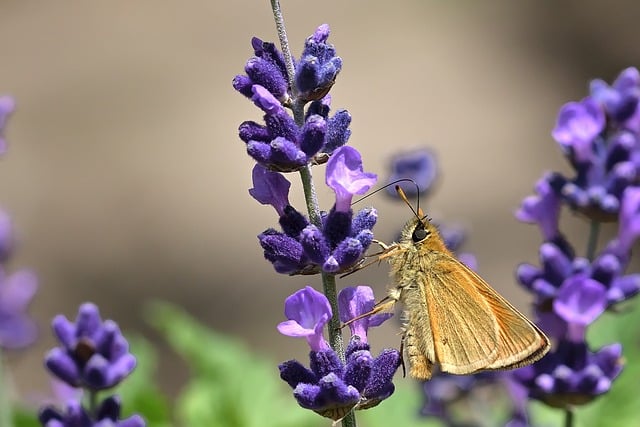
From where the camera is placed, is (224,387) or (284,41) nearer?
(284,41)

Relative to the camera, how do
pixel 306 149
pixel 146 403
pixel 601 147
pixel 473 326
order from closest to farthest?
pixel 306 149, pixel 473 326, pixel 601 147, pixel 146 403

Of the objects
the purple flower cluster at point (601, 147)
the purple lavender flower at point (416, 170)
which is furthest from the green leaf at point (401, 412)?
the purple flower cluster at point (601, 147)

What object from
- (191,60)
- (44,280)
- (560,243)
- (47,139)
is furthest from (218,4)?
(560,243)

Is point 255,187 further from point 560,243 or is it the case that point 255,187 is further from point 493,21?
point 493,21

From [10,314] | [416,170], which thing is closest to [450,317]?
[416,170]

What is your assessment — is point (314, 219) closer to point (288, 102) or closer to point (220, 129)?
point (288, 102)
